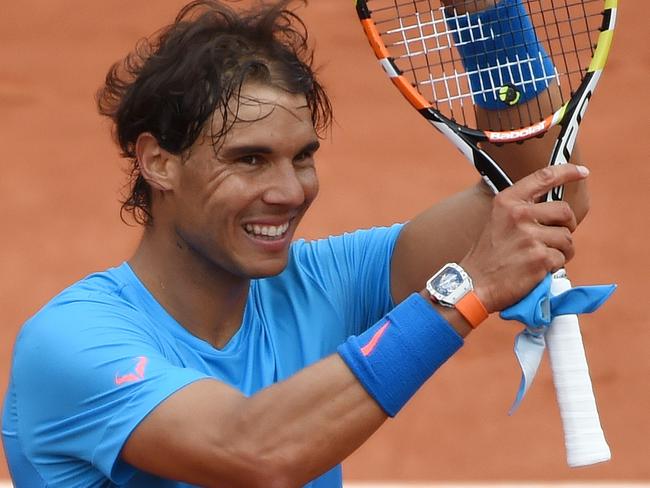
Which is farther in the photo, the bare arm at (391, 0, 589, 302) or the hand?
the bare arm at (391, 0, 589, 302)

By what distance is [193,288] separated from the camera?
405 cm

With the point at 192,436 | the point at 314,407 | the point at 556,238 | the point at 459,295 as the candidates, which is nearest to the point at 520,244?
the point at 556,238

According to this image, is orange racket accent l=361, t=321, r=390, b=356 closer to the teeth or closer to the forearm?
the forearm

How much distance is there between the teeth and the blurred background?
12.5ft

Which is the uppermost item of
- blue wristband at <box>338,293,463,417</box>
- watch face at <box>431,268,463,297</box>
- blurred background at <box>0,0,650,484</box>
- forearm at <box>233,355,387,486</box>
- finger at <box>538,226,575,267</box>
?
finger at <box>538,226,575,267</box>

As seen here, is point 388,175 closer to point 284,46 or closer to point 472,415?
point 472,415

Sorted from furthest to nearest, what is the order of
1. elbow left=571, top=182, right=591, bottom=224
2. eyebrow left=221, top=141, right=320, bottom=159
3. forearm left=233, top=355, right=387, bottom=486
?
1. elbow left=571, top=182, right=591, bottom=224
2. eyebrow left=221, top=141, right=320, bottom=159
3. forearm left=233, top=355, right=387, bottom=486

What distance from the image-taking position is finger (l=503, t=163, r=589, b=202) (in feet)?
11.9

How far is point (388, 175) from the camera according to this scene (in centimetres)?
945

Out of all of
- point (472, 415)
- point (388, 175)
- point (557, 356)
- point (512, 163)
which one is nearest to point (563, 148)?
point (512, 163)

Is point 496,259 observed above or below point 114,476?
above

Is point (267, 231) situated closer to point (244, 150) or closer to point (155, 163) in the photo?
point (244, 150)

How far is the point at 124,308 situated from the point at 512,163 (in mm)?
1150

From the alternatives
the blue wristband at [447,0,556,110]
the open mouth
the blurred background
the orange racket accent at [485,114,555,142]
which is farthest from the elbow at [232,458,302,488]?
the blurred background
